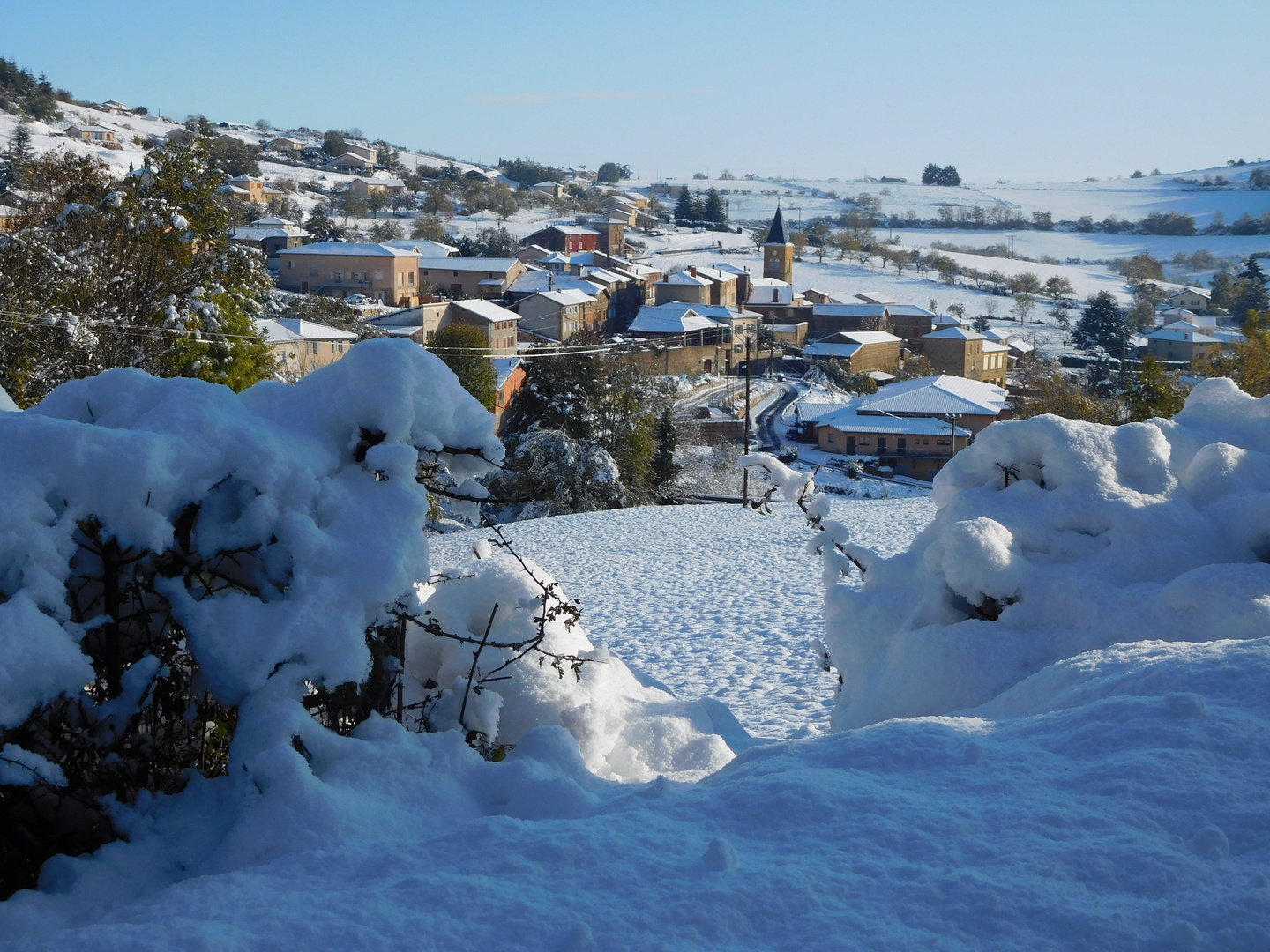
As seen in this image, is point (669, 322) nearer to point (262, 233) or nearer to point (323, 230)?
point (262, 233)

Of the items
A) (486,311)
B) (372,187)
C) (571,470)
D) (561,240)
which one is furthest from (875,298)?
(571,470)

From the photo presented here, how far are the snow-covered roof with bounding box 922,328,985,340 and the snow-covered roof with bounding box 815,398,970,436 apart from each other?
2017cm

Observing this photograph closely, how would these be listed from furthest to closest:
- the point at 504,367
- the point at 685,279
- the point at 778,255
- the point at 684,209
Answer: the point at 684,209, the point at 778,255, the point at 685,279, the point at 504,367

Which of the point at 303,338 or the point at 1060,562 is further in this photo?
the point at 303,338

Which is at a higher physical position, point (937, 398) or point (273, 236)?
point (273, 236)

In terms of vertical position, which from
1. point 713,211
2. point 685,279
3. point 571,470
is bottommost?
point 571,470

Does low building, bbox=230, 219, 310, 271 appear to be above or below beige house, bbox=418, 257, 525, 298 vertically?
above

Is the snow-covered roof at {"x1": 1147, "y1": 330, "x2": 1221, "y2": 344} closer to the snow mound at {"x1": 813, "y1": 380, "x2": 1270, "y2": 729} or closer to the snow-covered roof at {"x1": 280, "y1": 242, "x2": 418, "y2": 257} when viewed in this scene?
the snow-covered roof at {"x1": 280, "y1": 242, "x2": 418, "y2": 257}

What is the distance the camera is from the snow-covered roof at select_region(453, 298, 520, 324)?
4441cm

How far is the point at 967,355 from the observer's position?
5700 centimetres

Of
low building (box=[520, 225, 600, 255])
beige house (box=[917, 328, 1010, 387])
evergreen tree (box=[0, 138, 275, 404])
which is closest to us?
evergreen tree (box=[0, 138, 275, 404])

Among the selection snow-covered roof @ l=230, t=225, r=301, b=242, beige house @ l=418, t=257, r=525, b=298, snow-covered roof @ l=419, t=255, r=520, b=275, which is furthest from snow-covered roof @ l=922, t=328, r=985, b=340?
snow-covered roof @ l=230, t=225, r=301, b=242

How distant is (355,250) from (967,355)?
108 feet

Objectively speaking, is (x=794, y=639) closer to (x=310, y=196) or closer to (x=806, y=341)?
(x=806, y=341)
